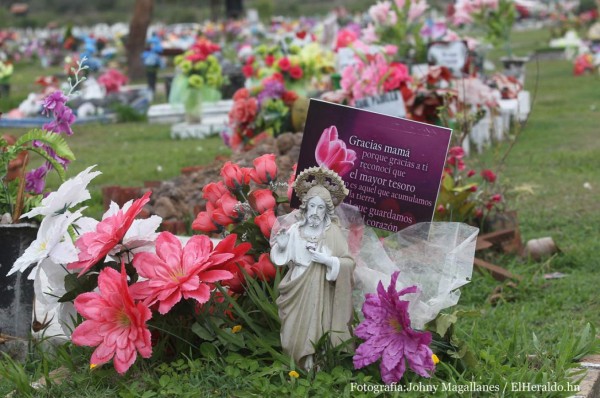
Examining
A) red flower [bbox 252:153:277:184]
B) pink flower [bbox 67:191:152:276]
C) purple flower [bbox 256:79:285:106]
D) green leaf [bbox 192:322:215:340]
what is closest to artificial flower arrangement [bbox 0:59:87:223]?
pink flower [bbox 67:191:152:276]

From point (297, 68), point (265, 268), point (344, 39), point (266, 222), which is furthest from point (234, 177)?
point (344, 39)

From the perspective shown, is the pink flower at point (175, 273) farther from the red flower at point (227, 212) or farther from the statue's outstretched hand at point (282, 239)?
the red flower at point (227, 212)

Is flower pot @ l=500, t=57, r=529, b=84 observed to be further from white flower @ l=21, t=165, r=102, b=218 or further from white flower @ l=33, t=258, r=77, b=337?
white flower @ l=21, t=165, r=102, b=218

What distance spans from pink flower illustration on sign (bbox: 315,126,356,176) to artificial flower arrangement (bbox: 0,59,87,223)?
93 cm

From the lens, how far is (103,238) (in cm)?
326

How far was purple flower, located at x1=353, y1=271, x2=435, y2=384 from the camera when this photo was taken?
305cm

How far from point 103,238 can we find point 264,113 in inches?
227

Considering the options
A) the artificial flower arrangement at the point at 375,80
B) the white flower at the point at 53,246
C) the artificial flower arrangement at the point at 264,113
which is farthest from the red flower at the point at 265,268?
the artificial flower arrangement at the point at 264,113

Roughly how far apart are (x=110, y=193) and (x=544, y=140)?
5.60 meters

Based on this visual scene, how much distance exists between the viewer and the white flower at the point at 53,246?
3221 millimetres

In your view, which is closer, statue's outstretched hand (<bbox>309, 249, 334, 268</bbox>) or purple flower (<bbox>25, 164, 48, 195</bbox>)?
statue's outstretched hand (<bbox>309, 249, 334, 268</bbox>)

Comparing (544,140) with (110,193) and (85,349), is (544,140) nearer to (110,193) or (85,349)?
(110,193)

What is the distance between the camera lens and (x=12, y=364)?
3449 millimetres

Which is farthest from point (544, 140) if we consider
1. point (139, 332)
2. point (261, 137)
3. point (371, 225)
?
point (139, 332)
